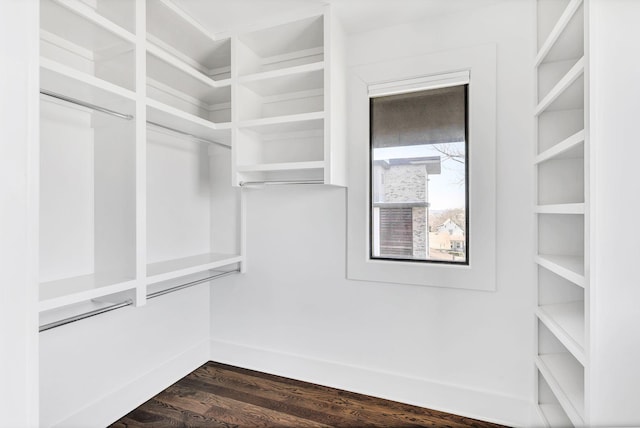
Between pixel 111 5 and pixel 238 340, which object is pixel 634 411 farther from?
pixel 111 5

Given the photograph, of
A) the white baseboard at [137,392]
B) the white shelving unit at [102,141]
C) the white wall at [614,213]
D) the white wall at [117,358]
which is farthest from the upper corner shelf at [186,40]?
the white baseboard at [137,392]

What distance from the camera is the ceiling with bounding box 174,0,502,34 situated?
180 cm

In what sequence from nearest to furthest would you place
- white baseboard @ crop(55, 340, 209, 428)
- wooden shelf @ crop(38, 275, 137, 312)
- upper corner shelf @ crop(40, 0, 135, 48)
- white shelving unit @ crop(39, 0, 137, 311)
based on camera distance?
wooden shelf @ crop(38, 275, 137, 312), upper corner shelf @ crop(40, 0, 135, 48), white shelving unit @ crop(39, 0, 137, 311), white baseboard @ crop(55, 340, 209, 428)

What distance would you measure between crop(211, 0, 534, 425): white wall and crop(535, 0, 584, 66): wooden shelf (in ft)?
0.39

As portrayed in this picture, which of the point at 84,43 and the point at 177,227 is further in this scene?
the point at 177,227

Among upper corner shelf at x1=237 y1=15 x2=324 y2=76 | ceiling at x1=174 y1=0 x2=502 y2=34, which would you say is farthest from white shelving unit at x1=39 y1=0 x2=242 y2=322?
upper corner shelf at x1=237 y1=15 x2=324 y2=76

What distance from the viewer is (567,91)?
1.46 metres

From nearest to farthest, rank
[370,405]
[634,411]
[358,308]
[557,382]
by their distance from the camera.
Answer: [634,411] → [557,382] → [370,405] → [358,308]

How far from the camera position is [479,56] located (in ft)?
5.98

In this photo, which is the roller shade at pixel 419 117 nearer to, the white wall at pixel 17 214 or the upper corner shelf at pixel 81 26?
the upper corner shelf at pixel 81 26

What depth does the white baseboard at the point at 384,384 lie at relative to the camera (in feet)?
5.87

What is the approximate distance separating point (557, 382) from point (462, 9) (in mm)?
1898

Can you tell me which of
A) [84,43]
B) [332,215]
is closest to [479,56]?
[332,215]

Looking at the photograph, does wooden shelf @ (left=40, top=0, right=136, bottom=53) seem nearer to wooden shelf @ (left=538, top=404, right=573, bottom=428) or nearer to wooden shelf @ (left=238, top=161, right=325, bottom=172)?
wooden shelf @ (left=238, top=161, right=325, bottom=172)
